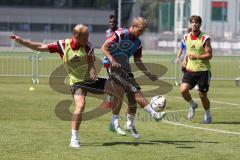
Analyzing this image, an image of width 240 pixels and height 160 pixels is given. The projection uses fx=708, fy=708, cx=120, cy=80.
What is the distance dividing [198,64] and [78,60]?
438 centimetres

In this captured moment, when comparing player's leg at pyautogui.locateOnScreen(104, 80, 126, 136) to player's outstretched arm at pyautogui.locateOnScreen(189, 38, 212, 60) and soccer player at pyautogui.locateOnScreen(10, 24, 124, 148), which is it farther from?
player's outstretched arm at pyautogui.locateOnScreen(189, 38, 212, 60)

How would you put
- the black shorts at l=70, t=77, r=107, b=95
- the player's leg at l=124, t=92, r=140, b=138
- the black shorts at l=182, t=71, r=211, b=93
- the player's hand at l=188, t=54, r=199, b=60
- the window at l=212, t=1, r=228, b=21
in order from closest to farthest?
the black shorts at l=70, t=77, r=107, b=95 < the player's leg at l=124, t=92, r=140, b=138 < the player's hand at l=188, t=54, r=199, b=60 < the black shorts at l=182, t=71, r=211, b=93 < the window at l=212, t=1, r=228, b=21

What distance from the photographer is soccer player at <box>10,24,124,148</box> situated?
37.2 ft

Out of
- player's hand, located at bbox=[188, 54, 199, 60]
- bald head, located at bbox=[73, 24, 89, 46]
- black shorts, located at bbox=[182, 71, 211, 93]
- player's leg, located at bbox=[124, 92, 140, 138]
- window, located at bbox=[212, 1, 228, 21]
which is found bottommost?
player's leg, located at bbox=[124, 92, 140, 138]

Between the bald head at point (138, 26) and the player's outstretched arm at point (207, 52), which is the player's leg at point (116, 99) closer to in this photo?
the bald head at point (138, 26)

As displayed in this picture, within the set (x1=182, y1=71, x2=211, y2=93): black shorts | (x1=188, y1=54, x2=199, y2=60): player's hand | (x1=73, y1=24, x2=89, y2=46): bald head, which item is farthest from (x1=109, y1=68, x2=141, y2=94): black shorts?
(x1=182, y1=71, x2=211, y2=93): black shorts

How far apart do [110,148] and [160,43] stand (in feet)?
208

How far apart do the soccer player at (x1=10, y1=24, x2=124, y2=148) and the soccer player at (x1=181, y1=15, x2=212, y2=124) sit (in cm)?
371

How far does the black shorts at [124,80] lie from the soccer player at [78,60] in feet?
2.86

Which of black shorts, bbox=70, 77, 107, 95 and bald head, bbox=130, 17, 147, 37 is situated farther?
bald head, bbox=130, 17, 147, 37

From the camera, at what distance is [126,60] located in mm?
12953

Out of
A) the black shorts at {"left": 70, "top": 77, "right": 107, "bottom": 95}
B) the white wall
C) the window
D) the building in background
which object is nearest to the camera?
the black shorts at {"left": 70, "top": 77, "right": 107, "bottom": 95}

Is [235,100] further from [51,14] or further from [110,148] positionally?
[51,14]

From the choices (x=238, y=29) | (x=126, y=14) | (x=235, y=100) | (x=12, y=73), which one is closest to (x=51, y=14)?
(x=126, y=14)
